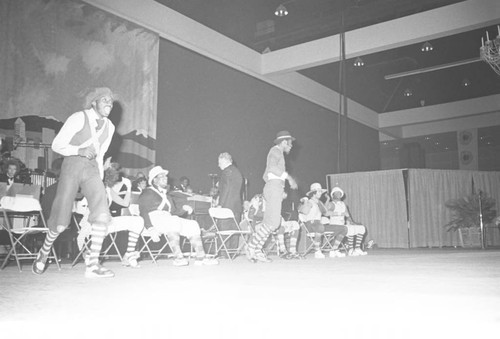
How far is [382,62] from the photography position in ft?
43.3

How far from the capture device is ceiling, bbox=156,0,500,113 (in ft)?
32.4

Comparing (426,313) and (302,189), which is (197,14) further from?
(426,313)

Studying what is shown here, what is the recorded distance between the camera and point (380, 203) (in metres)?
12.1

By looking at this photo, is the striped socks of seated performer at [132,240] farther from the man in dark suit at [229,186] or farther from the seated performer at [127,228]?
the man in dark suit at [229,186]

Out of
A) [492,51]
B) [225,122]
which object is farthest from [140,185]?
[492,51]

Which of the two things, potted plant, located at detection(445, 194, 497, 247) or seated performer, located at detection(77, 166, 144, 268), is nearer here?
seated performer, located at detection(77, 166, 144, 268)

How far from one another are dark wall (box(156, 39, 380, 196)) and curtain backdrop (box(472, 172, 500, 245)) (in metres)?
4.27

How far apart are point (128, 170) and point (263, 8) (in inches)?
187

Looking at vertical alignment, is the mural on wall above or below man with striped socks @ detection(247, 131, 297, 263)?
above

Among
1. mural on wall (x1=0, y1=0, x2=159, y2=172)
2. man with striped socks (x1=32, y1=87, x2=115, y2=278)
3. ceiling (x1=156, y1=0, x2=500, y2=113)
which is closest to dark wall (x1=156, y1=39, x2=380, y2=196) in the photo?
mural on wall (x1=0, y1=0, x2=159, y2=172)

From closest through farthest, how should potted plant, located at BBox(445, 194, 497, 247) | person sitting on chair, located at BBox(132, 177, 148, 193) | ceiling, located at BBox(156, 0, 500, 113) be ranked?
person sitting on chair, located at BBox(132, 177, 148, 193)
ceiling, located at BBox(156, 0, 500, 113)
potted plant, located at BBox(445, 194, 497, 247)

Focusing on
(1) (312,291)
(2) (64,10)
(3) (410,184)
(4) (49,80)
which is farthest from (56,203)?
(3) (410,184)

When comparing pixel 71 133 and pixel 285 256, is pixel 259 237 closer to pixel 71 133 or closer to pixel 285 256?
pixel 285 256

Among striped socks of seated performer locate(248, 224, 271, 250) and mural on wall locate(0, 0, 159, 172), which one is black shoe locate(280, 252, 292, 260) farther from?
mural on wall locate(0, 0, 159, 172)
